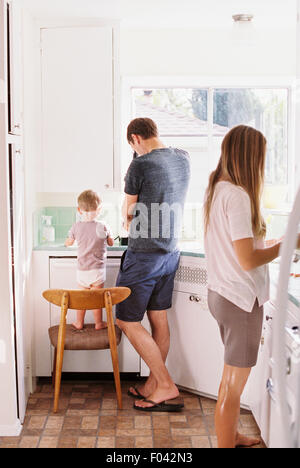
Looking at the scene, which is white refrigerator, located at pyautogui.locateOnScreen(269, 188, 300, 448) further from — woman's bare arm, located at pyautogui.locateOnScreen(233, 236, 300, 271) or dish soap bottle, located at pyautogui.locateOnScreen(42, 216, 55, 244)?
dish soap bottle, located at pyautogui.locateOnScreen(42, 216, 55, 244)

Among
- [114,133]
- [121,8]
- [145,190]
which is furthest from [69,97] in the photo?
[145,190]

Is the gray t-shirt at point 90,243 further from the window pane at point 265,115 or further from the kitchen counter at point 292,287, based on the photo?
the window pane at point 265,115

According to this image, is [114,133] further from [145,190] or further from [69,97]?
[145,190]

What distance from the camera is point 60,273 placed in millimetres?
3773

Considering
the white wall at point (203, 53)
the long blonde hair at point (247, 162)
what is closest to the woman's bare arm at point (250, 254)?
the long blonde hair at point (247, 162)

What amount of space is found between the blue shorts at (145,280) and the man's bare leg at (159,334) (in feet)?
0.16

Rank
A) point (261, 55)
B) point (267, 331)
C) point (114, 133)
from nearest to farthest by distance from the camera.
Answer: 1. point (267, 331)
2. point (114, 133)
3. point (261, 55)

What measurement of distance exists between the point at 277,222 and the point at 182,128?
946mm

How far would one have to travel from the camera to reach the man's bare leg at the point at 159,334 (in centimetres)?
359

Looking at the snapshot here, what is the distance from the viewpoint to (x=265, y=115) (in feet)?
14.1

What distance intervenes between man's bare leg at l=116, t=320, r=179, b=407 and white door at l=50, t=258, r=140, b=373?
354mm

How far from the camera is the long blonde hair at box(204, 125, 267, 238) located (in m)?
2.39

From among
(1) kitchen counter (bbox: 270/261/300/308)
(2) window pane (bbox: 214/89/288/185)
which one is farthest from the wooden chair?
(2) window pane (bbox: 214/89/288/185)

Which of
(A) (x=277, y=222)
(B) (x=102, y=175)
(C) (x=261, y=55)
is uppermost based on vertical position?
(C) (x=261, y=55)
